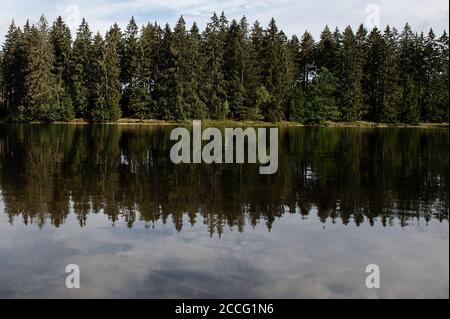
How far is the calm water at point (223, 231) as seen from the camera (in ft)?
37.3

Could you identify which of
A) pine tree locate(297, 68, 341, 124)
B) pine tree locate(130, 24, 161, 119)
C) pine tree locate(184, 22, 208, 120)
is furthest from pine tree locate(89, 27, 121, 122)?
pine tree locate(297, 68, 341, 124)

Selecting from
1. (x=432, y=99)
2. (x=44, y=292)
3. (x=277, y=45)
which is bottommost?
(x=44, y=292)

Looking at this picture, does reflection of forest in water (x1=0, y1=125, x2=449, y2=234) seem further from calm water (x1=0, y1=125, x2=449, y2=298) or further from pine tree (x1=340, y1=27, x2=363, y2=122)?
pine tree (x1=340, y1=27, x2=363, y2=122)

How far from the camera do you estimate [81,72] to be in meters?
95.9

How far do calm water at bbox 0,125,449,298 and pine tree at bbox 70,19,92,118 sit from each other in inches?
2644

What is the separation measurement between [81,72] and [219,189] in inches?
3128

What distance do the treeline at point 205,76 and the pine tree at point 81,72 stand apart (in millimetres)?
184

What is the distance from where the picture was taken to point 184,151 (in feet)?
133

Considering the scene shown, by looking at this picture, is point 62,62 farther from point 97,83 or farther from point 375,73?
point 375,73

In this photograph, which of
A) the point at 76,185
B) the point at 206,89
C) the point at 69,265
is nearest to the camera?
the point at 69,265

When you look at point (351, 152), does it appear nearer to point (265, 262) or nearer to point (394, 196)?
point (394, 196)

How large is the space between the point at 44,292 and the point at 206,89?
85511 millimetres

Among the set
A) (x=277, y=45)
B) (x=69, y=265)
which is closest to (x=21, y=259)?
(x=69, y=265)

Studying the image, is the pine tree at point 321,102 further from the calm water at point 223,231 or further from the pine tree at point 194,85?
the calm water at point 223,231
